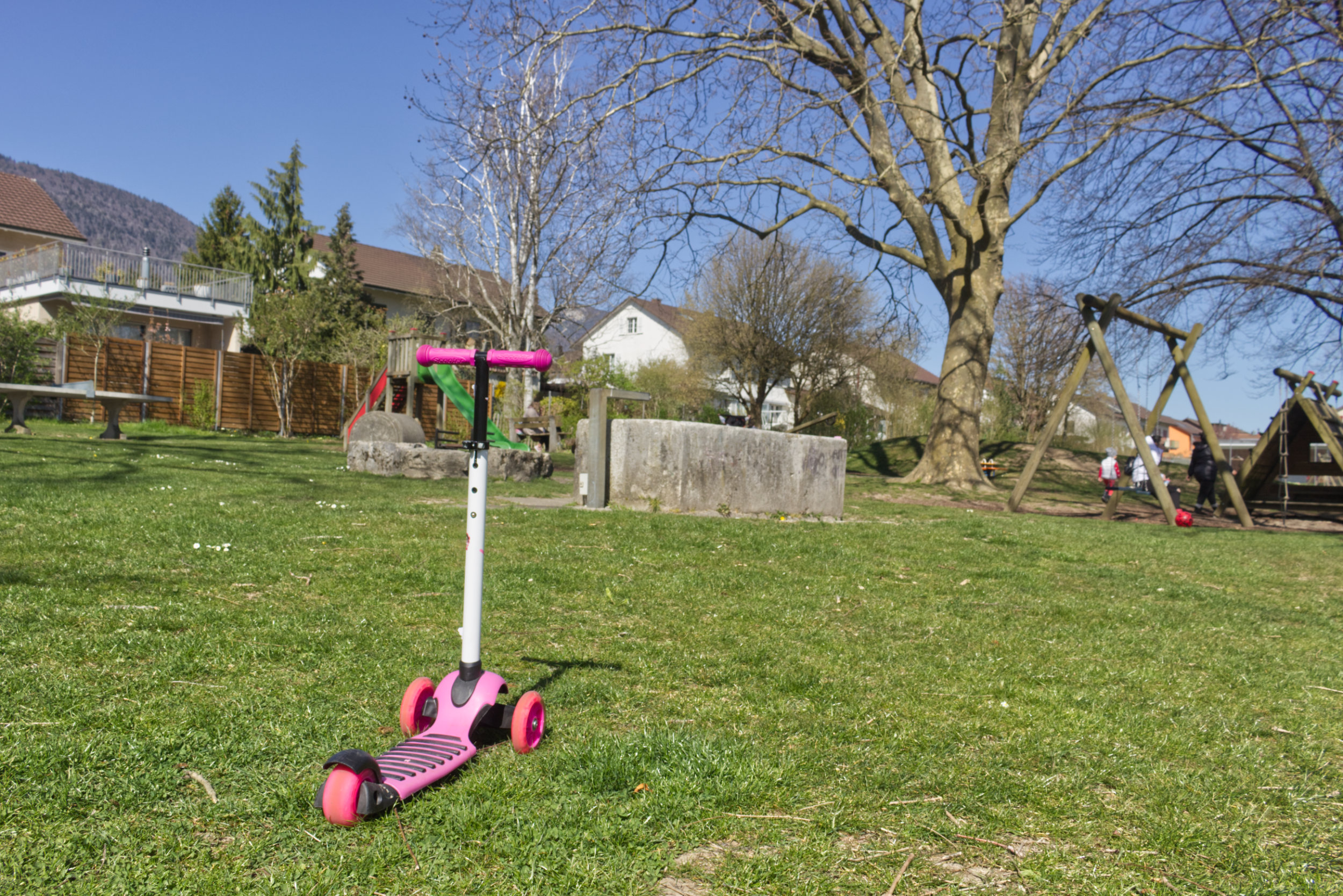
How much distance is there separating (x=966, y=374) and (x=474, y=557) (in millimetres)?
15309

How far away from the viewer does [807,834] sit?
97.3 inches

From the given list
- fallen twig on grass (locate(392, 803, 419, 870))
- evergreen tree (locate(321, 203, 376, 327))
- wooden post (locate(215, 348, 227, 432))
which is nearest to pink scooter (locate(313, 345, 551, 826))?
fallen twig on grass (locate(392, 803, 419, 870))

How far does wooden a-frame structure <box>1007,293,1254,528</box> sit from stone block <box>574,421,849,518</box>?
15.7ft

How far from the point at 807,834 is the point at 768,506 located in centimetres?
798

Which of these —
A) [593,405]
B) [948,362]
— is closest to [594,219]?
[948,362]

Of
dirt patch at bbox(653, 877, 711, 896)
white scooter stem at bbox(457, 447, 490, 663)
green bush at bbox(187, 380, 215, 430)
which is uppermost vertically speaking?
green bush at bbox(187, 380, 215, 430)

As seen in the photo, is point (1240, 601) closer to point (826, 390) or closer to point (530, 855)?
point (530, 855)

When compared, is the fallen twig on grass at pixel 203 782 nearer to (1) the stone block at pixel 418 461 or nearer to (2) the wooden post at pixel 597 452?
(2) the wooden post at pixel 597 452

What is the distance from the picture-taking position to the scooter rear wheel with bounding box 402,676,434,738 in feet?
9.71

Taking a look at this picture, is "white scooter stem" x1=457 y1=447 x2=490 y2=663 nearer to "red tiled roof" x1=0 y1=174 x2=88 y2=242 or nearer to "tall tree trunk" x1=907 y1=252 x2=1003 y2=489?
"tall tree trunk" x1=907 y1=252 x2=1003 y2=489

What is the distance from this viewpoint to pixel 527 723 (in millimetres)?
2928

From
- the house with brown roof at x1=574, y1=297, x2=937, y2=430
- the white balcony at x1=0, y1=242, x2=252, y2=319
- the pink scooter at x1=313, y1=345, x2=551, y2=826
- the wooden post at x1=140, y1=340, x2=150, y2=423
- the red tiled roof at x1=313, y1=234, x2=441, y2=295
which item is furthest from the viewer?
the house with brown roof at x1=574, y1=297, x2=937, y2=430

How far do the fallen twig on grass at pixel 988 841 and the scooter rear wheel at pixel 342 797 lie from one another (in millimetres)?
1734

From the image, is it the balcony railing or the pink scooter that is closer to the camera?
the pink scooter
